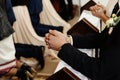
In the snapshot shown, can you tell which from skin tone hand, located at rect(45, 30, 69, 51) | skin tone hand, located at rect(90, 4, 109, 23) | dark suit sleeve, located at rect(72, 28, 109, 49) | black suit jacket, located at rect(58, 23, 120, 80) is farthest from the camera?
skin tone hand, located at rect(90, 4, 109, 23)

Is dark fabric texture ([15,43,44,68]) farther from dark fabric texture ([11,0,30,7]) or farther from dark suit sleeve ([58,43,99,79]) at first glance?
dark suit sleeve ([58,43,99,79])

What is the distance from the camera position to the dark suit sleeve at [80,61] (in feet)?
3.76

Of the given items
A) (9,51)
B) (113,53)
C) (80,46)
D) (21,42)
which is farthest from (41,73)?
(113,53)

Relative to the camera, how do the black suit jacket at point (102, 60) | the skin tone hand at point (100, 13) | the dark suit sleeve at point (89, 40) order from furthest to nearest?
the skin tone hand at point (100, 13)
the dark suit sleeve at point (89, 40)
the black suit jacket at point (102, 60)

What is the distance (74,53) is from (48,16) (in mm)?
1890

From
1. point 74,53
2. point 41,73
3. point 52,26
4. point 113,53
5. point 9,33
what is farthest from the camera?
point 52,26

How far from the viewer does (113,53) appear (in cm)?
108

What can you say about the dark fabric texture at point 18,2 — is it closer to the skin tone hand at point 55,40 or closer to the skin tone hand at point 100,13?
the skin tone hand at point 100,13

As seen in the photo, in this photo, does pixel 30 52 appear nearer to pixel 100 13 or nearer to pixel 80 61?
pixel 100 13

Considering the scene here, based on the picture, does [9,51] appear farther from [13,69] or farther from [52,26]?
[52,26]

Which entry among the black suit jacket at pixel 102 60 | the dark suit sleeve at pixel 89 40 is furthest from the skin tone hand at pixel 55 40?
the dark suit sleeve at pixel 89 40

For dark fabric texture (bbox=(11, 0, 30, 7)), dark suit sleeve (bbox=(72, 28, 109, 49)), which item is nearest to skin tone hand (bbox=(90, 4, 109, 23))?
dark suit sleeve (bbox=(72, 28, 109, 49))

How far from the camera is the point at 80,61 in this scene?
119 centimetres

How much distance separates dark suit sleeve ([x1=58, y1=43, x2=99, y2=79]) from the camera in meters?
1.15
